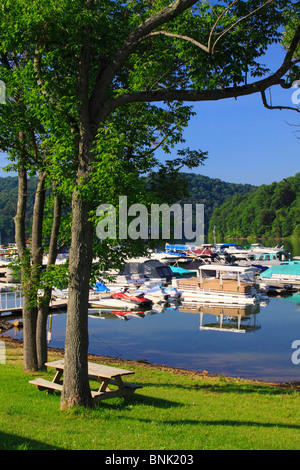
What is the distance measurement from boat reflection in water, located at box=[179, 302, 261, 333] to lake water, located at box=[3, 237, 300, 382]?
51 mm

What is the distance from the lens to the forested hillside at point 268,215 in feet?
476

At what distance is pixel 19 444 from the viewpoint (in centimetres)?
591

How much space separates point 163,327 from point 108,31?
17844 millimetres

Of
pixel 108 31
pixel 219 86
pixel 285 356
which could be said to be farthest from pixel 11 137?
pixel 285 356

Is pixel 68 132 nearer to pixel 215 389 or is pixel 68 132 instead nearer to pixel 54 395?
pixel 54 395

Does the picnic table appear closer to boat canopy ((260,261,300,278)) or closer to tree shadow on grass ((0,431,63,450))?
tree shadow on grass ((0,431,63,450))

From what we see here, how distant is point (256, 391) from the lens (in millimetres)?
12305

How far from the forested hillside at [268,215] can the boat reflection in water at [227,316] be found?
112747mm

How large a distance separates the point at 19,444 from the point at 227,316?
22.5m

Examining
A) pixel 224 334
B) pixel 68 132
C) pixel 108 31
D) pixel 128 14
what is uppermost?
pixel 128 14
